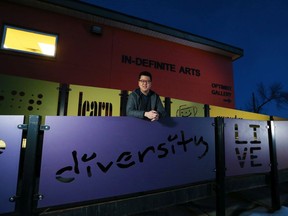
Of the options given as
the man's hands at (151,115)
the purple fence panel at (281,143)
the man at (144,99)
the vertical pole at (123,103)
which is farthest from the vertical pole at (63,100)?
the purple fence panel at (281,143)

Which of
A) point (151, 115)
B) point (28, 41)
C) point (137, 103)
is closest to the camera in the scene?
point (151, 115)

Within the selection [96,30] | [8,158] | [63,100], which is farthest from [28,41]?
[8,158]

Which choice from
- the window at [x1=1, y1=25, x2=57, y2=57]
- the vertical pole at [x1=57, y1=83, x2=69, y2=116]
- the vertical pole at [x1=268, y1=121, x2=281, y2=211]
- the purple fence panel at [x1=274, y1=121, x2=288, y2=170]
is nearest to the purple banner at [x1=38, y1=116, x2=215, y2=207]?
the vertical pole at [x1=268, y1=121, x2=281, y2=211]

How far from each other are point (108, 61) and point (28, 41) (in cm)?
222

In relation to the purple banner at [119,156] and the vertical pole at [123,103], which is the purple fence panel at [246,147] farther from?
the vertical pole at [123,103]

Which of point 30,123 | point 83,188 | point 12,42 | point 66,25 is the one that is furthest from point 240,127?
point 12,42

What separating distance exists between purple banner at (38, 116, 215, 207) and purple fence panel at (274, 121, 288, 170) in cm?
153

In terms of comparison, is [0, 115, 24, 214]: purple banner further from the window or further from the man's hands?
the window

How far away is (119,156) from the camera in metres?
2.08

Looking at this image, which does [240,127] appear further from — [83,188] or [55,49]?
[55,49]

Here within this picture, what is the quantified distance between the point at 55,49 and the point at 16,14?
128 cm

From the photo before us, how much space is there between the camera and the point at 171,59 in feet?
23.9

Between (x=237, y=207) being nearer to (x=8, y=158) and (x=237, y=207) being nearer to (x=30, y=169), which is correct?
(x=30, y=169)

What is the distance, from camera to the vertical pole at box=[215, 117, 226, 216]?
2584 mm
